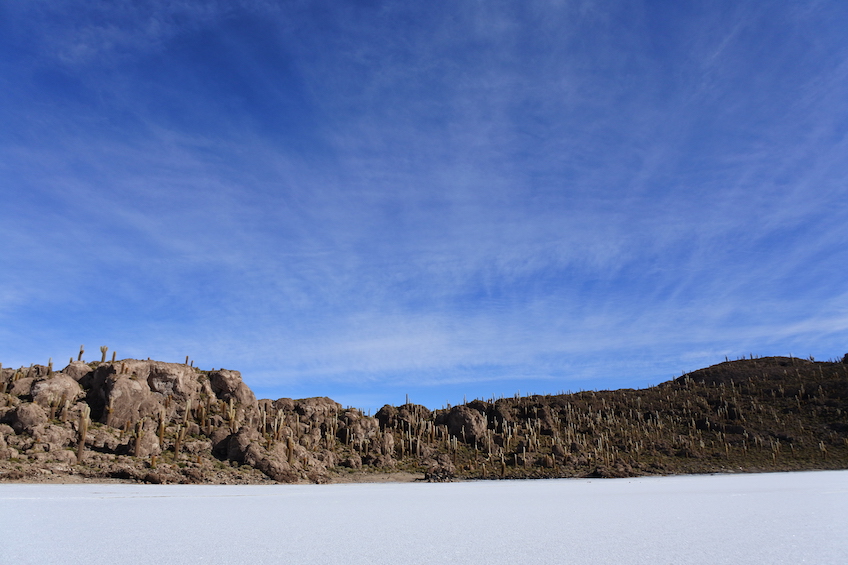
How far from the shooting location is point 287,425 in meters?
45.0

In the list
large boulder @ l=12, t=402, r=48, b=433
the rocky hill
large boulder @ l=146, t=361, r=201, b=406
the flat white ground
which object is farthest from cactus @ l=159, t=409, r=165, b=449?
the flat white ground

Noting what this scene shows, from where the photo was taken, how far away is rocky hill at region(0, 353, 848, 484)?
31391 millimetres

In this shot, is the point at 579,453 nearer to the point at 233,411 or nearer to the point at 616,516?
the point at 233,411

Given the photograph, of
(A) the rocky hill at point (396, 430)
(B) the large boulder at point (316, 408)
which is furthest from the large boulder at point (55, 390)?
(B) the large boulder at point (316, 408)

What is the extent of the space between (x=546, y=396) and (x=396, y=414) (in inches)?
793

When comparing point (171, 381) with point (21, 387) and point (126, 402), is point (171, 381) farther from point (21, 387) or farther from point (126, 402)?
point (21, 387)

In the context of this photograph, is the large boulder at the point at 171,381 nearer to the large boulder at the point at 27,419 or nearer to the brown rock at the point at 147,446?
the brown rock at the point at 147,446

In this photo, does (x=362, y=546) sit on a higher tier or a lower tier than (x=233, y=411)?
lower

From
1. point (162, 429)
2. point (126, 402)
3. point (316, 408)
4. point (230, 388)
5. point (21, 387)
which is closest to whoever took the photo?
point (162, 429)

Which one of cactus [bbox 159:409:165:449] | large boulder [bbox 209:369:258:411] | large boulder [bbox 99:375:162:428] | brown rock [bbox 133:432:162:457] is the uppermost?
large boulder [bbox 209:369:258:411]

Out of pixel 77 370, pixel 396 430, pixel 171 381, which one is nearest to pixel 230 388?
pixel 171 381

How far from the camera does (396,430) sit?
176 feet

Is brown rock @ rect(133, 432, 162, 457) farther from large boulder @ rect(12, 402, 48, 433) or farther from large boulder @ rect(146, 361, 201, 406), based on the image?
large boulder @ rect(146, 361, 201, 406)

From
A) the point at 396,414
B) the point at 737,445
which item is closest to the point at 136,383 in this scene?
the point at 396,414
